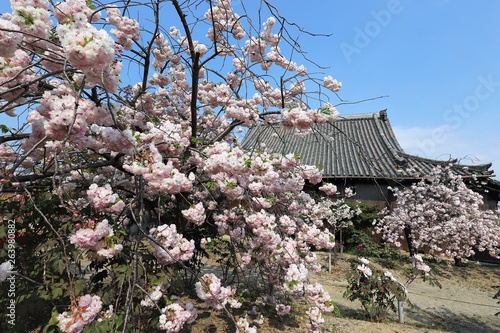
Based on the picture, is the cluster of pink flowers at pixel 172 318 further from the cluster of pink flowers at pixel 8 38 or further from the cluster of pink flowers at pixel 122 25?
the cluster of pink flowers at pixel 122 25

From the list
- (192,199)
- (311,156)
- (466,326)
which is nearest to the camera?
(192,199)

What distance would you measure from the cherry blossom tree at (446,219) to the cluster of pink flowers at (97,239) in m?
8.73

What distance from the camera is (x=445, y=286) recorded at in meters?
7.61

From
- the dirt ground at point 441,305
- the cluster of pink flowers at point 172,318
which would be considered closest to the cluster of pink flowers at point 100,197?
the cluster of pink flowers at point 172,318

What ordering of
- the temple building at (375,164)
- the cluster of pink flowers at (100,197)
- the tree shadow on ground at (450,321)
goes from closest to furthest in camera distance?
the cluster of pink flowers at (100,197), the tree shadow on ground at (450,321), the temple building at (375,164)

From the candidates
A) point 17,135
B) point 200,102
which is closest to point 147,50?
point 200,102

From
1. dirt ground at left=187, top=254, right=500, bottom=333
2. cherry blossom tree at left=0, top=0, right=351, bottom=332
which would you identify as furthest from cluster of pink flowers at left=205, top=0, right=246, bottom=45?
dirt ground at left=187, top=254, right=500, bottom=333

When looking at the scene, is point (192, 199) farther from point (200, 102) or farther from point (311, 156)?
point (311, 156)

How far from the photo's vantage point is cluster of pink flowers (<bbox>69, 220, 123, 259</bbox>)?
5.41 ft

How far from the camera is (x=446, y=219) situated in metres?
9.07

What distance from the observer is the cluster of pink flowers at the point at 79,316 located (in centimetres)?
148

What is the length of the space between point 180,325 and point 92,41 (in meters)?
1.97

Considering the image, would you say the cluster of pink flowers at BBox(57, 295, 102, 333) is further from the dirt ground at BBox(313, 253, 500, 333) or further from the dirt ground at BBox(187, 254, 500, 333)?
the dirt ground at BBox(313, 253, 500, 333)

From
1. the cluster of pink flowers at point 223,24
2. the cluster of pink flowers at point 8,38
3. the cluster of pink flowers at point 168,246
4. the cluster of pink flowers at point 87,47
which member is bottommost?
the cluster of pink flowers at point 168,246
